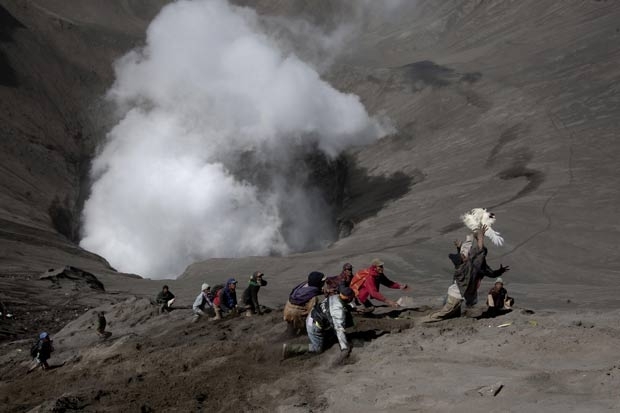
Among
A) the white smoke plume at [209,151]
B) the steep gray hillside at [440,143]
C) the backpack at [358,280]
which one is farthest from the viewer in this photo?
the white smoke plume at [209,151]

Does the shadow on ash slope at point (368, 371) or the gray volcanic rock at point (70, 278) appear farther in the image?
the gray volcanic rock at point (70, 278)

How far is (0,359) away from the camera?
12289mm

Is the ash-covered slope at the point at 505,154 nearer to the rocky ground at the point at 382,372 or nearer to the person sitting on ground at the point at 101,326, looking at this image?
the rocky ground at the point at 382,372

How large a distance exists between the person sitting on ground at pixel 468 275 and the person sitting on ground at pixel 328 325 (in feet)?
4.14

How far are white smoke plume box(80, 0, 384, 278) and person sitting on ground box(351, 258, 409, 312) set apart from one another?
26.9 metres

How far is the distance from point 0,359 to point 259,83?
3942cm

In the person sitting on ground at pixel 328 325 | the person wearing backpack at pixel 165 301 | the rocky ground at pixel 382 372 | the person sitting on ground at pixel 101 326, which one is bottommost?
the rocky ground at pixel 382 372

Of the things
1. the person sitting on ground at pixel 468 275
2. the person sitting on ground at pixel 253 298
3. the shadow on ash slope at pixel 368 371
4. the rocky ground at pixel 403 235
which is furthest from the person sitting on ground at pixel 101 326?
the person sitting on ground at pixel 468 275

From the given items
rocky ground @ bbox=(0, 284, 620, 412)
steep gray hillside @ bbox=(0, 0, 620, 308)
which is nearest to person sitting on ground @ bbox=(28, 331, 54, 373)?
rocky ground @ bbox=(0, 284, 620, 412)

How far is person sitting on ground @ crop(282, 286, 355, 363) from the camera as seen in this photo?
23.2ft

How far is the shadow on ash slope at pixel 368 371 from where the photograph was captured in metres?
5.78

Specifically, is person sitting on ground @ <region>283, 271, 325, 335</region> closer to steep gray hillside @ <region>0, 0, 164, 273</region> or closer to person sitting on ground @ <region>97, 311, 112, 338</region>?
person sitting on ground @ <region>97, 311, 112, 338</region>

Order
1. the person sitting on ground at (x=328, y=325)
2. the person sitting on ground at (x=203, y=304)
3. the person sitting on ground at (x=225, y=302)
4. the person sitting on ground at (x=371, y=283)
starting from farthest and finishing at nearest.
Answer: the person sitting on ground at (x=203, y=304) → the person sitting on ground at (x=225, y=302) → the person sitting on ground at (x=371, y=283) → the person sitting on ground at (x=328, y=325)

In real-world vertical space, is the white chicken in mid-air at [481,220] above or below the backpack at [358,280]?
above
